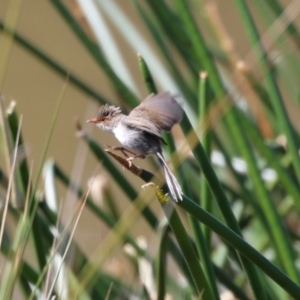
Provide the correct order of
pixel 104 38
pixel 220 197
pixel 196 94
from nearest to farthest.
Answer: pixel 220 197 < pixel 196 94 < pixel 104 38

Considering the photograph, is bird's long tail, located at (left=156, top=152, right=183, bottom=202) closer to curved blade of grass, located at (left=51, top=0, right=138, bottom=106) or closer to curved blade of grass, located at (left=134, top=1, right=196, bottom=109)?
curved blade of grass, located at (left=51, top=0, right=138, bottom=106)

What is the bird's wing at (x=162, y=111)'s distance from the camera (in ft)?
3.00

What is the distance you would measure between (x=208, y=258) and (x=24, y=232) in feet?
0.75

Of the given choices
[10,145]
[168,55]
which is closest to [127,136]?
[10,145]

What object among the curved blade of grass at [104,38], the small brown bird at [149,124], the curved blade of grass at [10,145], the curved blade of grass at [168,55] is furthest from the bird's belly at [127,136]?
the curved blade of grass at [104,38]

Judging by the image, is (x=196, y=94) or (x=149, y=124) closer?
(x=149, y=124)

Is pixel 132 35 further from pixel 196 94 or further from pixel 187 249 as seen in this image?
pixel 187 249

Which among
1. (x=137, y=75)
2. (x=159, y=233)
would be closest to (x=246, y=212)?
(x=159, y=233)

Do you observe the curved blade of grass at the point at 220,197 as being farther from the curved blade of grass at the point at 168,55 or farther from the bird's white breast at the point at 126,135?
the curved blade of grass at the point at 168,55

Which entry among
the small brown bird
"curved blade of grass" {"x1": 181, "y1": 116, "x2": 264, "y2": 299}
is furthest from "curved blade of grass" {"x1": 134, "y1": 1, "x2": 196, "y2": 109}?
"curved blade of grass" {"x1": 181, "y1": 116, "x2": 264, "y2": 299}

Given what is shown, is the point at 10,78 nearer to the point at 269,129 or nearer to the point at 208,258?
the point at 269,129

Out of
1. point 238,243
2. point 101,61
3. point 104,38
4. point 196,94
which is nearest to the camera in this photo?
point 238,243

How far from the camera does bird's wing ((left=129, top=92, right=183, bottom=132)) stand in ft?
3.00

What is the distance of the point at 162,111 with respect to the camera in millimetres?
934
